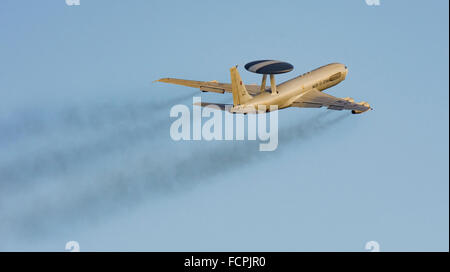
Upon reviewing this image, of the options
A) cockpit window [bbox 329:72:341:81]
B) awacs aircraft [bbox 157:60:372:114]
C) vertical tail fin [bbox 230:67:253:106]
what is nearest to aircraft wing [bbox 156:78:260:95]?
awacs aircraft [bbox 157:60:372:114]

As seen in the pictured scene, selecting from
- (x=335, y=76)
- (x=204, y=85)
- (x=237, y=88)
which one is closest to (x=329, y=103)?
(x=335, y=76)

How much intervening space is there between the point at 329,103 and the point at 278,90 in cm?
602

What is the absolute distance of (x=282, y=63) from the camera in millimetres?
106875

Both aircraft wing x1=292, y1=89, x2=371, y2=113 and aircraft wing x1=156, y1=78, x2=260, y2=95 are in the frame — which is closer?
aircraft wing x1=292, y1=89, x2=371, y2=113

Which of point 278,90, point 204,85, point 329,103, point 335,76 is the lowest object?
point 329,103

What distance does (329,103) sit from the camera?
360ft

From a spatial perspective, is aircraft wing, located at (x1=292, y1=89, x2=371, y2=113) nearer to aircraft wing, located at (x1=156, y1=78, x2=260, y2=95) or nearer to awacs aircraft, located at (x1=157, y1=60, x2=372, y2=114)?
awacs aircraft, located at (x1=157, y1=60, x2=372, y2=114)

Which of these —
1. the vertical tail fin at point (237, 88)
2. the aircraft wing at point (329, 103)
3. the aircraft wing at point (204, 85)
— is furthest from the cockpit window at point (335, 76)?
the vertical tail fin at point (237, 88)

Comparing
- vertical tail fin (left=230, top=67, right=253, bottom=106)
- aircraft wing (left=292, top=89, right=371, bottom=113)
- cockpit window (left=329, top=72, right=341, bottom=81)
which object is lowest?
aircraft wing (left=292, top=89, right=371, bottom=113)

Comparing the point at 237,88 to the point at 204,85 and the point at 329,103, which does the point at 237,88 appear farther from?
the point at 329,103

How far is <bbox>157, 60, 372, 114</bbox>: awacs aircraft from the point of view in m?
107

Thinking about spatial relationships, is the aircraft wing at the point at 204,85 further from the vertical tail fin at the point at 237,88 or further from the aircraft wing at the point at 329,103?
the vertical tail fin at the point at 237,88

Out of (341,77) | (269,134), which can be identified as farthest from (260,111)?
(341,77)
